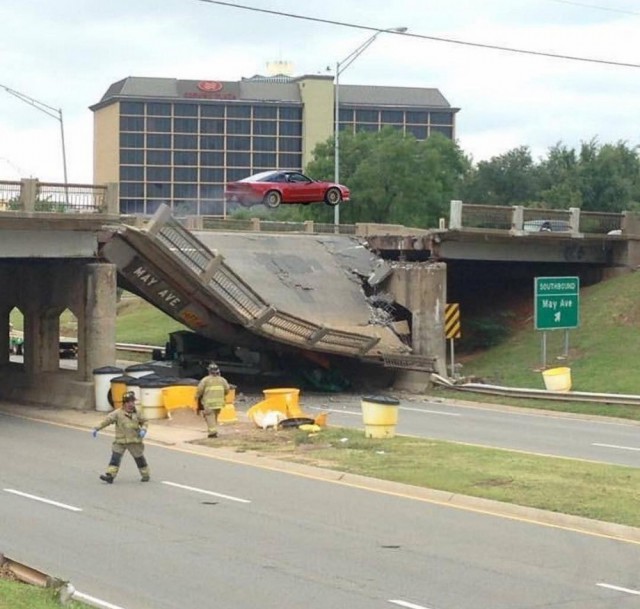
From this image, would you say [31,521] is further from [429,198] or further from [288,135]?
[288,135]

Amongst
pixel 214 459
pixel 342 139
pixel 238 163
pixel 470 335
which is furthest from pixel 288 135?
pixel 214 459

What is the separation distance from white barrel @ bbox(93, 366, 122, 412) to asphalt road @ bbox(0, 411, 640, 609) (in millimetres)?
11370

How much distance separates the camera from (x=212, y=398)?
2580 cm

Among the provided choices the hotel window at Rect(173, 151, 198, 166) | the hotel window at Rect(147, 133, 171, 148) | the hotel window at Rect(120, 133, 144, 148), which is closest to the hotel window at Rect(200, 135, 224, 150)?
the hotel window at Rect(173, 151, 198, 166)

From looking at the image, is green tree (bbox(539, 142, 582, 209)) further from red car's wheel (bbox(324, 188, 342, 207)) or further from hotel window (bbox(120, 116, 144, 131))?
hotel window (bbox(120, 116, 144, 131))

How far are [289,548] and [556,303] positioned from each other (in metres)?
27.7

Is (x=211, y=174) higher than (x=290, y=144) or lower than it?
lower

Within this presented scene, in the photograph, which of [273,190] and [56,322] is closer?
[56,322]

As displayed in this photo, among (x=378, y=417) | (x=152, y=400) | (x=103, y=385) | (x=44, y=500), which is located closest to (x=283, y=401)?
(x=152, y=400)

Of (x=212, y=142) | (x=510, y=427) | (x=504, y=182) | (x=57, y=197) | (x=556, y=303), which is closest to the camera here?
(x=510, y=427)

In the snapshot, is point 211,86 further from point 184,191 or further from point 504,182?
point 504,182

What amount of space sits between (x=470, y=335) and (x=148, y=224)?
1696 centimetres

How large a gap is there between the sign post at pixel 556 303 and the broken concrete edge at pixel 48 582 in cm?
2991

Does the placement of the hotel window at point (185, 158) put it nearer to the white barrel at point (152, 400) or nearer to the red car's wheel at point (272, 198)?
the red car's wheel at point (272, 198)
